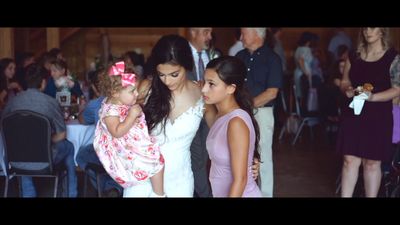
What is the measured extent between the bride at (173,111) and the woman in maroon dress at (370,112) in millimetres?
1710

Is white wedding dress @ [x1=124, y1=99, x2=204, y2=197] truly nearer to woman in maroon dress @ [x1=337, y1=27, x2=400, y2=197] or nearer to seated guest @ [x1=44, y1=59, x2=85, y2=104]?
woman in maroon dress @ [x1=337, y1=27, x2=400, y2=197]

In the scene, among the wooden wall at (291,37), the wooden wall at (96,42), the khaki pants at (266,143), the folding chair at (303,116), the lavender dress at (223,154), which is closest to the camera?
the lavender dress at (223,154)

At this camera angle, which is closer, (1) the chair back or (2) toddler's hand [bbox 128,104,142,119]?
(2) toddler's hand [bbox 128,104,142,119]

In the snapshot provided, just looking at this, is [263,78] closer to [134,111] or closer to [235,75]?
[235,75]

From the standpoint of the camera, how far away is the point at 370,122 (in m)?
4.49

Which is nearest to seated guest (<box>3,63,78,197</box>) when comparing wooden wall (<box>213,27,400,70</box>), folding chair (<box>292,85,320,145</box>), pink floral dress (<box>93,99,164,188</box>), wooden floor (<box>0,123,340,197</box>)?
wooden floor (<box>0,123,340,197</box>)

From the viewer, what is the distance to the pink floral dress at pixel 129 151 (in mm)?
3080

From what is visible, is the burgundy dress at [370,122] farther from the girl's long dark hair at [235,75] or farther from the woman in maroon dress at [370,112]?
the girl's long dark hair at [235,75]

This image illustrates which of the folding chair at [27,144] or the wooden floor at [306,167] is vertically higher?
the folding chair at [27,144]

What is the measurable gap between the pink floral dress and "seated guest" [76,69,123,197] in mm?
1654

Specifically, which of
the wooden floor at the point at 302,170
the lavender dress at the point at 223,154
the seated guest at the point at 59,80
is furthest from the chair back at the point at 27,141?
the lavender dress at the point at 223,154

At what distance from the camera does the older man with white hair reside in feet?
15.7

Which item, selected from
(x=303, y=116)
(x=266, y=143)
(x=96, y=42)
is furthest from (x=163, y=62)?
(x=96, y=42)
